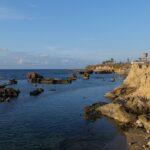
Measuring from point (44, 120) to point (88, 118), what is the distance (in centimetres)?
846

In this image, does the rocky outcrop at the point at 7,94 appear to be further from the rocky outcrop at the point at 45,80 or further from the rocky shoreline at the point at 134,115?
the rocky outcrop at the point at 45,80

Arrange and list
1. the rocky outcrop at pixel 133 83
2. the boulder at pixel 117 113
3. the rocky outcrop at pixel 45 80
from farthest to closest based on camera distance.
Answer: the rocky outcrop at pixel 45 80 → the rocky outcrop at pixel 133 83 → the boulder at pixel 117 113

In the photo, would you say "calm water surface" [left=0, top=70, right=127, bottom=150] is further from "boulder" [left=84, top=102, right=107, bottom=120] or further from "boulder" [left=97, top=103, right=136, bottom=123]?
"boulder" [left=97, top=103, right=136, bottom=123]

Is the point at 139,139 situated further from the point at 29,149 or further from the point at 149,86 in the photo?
the point at 149,86

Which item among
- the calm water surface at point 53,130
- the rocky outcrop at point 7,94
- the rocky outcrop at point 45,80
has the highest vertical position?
the rocky outcrop at point 45,80

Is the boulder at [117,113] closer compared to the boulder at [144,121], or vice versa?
the boulder at [144,121]

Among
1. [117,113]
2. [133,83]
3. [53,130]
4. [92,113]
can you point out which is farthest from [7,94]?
[53,130]

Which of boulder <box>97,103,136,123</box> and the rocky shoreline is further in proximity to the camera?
boulder <box>97,103,136,123</box>

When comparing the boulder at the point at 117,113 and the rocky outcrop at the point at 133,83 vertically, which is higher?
the rocky outcrop at the point at 133,83

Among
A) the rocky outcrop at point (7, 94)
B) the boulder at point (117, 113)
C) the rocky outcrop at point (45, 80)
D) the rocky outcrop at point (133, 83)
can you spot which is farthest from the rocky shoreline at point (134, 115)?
the rocky outcrop at point (45, 80)

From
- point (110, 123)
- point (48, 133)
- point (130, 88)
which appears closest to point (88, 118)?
point (110, 123)

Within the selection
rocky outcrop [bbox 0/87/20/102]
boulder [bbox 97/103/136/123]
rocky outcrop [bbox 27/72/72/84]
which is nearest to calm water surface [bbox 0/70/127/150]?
boulder [bbox 97/103/136/123]

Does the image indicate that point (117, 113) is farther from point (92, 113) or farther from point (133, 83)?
point (133, 83)

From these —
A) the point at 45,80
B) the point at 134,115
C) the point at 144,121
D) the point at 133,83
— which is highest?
the point at 133,83
